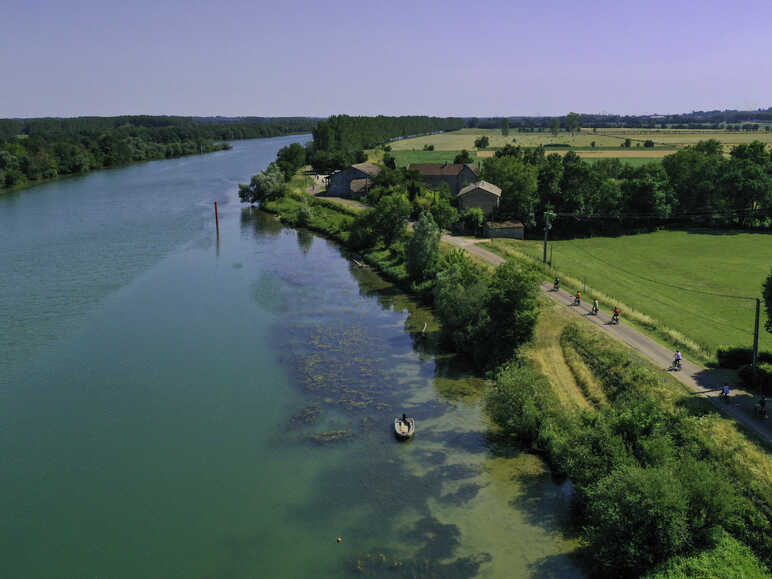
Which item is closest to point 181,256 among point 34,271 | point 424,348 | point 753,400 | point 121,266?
point 121,266

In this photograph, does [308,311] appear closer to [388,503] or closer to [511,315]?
[511,315]

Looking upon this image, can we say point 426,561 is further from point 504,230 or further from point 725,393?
point 504,230

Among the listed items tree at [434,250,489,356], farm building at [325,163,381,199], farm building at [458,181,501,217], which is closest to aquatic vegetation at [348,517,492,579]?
tree at [434,250,489,356]

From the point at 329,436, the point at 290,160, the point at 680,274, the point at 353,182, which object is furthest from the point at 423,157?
the point at 329,436

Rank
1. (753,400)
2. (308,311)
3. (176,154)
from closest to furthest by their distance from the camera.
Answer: (753,400) < (308,311) < (176,154)

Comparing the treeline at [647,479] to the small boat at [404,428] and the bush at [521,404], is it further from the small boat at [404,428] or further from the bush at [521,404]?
the small boat at [404,428]

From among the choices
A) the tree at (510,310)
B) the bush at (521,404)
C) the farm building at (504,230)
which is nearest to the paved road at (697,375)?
the tree at (510,310)

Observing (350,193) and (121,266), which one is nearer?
(121,266)
